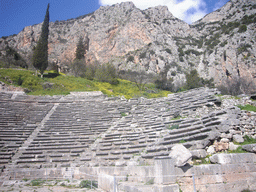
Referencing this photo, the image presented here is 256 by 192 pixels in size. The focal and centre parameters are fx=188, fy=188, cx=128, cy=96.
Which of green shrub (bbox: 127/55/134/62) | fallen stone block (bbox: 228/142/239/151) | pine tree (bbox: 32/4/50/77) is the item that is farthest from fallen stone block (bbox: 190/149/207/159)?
green shrub (bbox: 127/55/134/62)

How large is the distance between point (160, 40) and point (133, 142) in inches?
2431

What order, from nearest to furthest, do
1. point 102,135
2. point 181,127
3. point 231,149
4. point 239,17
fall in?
point 231,149
point 181,127
point 102,135
point 239,17

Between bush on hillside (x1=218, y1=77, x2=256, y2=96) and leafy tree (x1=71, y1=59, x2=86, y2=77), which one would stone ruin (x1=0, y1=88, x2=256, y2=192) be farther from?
bush on hillside (x1=218, y1=77, x2=256, y2=96)

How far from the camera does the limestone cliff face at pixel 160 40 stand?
48.7 meters

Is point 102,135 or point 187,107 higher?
point 187,107

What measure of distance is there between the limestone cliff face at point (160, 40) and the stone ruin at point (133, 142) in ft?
118

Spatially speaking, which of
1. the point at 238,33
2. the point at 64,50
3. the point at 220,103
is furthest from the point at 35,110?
the point at 64,50

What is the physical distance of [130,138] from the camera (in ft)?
40.4

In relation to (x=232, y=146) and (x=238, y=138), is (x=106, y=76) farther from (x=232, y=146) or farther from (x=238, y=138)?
(x=232, y=146)

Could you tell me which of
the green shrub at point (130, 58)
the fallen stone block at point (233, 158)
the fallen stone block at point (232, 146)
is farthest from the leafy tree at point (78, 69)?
the fallen stone block at point (233, 158)

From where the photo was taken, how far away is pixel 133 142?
38.5 ft

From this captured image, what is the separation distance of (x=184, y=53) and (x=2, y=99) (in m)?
57.6

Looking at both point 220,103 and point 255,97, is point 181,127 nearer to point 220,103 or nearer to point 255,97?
point 220,103

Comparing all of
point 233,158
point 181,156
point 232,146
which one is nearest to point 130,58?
point 232,146
